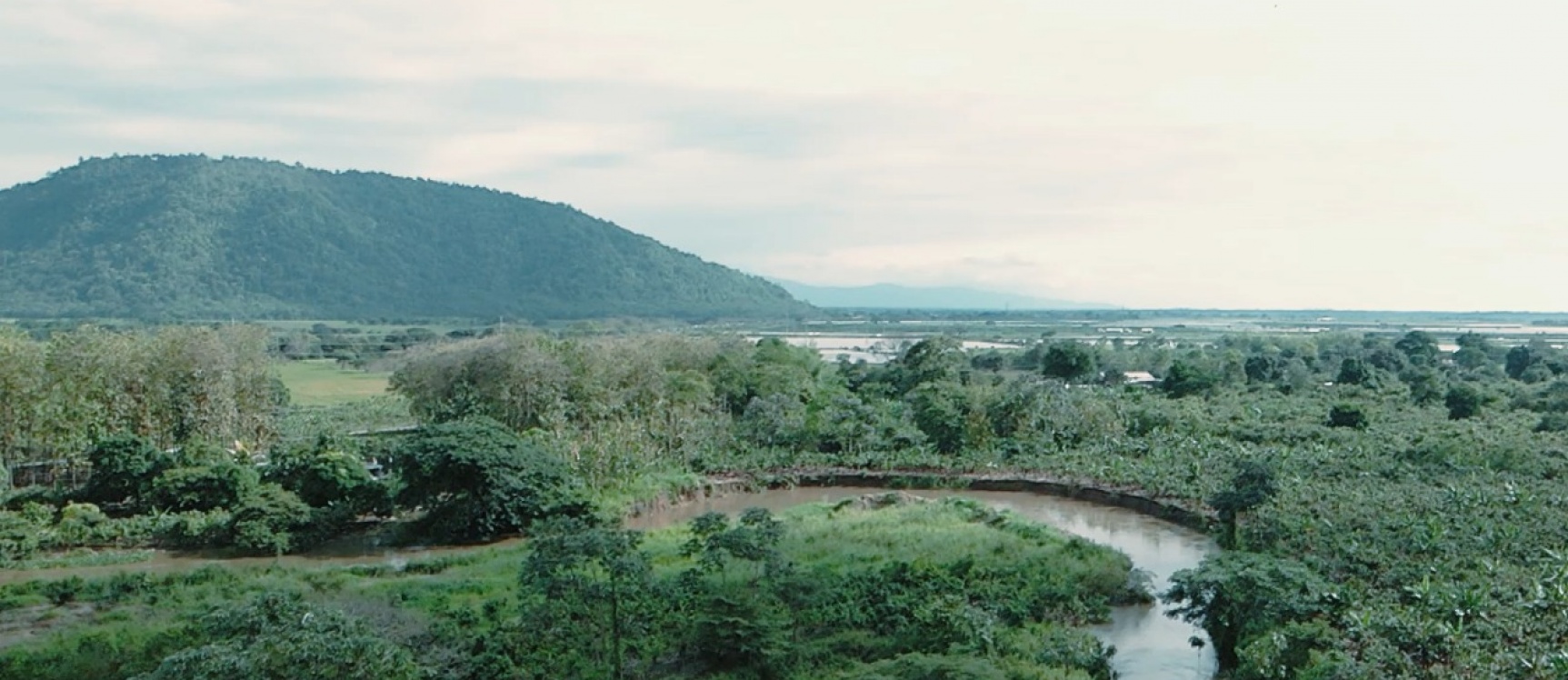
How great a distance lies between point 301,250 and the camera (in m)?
95.7

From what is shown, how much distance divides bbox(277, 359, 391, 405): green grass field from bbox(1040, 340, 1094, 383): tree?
28518mm

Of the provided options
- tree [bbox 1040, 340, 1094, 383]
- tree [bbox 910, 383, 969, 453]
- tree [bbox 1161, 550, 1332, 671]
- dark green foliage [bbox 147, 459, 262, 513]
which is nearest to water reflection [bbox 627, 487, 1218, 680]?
tree [bbox 1161, 550, 1332, 671]

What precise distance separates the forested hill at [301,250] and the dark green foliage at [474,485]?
7027 cm

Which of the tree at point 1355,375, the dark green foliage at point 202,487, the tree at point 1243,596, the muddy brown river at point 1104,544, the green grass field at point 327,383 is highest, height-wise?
the tree at point 1355,375

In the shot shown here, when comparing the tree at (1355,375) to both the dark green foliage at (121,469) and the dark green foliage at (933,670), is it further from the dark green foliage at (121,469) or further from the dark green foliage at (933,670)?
the dark green foliage at (121,469)

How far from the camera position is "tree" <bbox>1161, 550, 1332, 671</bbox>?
12484 millimetres

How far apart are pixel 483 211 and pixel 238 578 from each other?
94.4m

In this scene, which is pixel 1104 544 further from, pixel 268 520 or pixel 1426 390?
pixel 1426 390

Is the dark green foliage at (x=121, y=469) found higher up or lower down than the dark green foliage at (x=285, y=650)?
lower down

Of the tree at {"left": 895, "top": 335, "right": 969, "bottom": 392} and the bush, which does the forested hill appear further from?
the bush

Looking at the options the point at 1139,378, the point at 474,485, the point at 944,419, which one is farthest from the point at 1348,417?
the point at 474,485

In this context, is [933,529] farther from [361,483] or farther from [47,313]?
[47,313]

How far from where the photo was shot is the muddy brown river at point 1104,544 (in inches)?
564

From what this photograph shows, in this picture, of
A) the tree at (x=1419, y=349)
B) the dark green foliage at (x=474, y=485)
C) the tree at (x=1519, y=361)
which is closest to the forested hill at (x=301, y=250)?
the tree at (x=1419, y=349)
